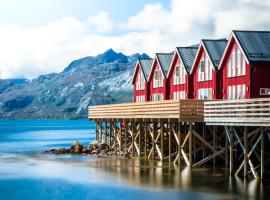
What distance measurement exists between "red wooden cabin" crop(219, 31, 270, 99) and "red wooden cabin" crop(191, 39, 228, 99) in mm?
1058

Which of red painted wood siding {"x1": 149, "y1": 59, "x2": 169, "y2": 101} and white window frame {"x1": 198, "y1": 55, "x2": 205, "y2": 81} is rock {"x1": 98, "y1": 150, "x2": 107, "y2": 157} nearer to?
red painted wood siding {"x1": 149, "y1": 59, "x2": 169, "y2": 101}

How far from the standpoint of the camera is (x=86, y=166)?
4853cm

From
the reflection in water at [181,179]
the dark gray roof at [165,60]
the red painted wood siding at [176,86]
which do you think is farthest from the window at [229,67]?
the dark gray roof at [165,60]

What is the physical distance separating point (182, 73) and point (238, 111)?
70.0 feet

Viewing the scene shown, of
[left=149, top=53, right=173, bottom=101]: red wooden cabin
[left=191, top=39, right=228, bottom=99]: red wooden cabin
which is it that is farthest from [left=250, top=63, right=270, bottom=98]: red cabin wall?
[left=149, top=53, right=173, bottom=101]: red wooden cabin

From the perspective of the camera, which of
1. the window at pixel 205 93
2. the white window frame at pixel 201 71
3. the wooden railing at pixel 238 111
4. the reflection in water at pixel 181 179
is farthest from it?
the white window frame at pixel 201 71

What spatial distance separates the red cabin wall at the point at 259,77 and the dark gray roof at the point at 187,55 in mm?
12406

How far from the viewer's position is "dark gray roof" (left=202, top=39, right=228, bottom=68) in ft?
167

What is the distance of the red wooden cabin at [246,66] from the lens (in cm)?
4450

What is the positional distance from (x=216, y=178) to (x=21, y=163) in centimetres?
2411

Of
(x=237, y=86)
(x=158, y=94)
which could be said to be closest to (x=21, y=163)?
(x=158, y=94)

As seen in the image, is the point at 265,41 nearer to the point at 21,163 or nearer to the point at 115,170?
the point at 115,170

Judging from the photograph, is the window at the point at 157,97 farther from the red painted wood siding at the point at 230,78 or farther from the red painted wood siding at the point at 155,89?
the red painted wood siding at the point at 230,78

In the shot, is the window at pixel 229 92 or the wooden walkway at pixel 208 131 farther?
the window at pixel 229 92
